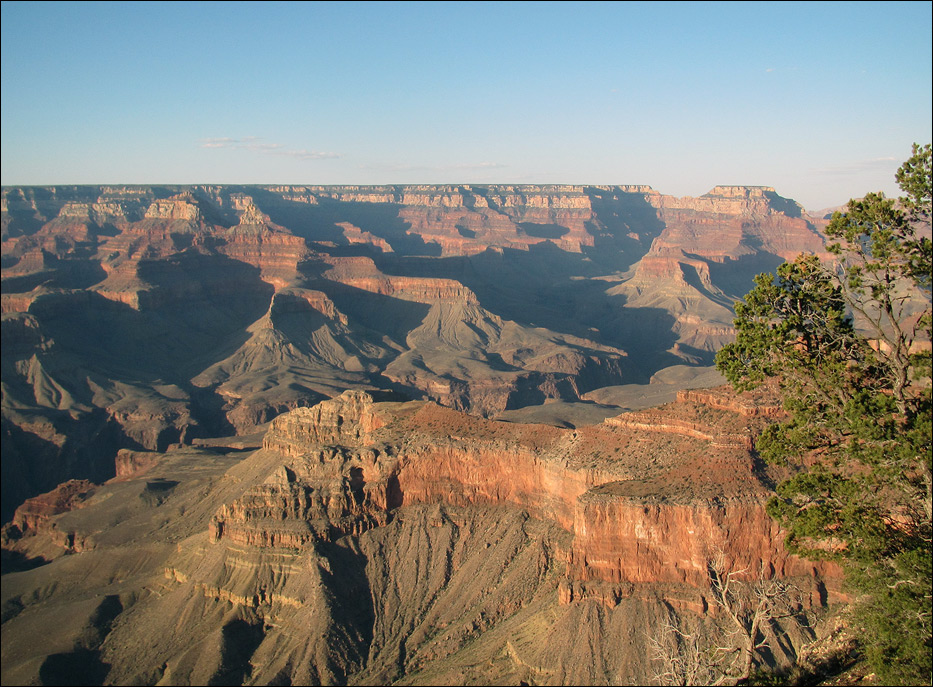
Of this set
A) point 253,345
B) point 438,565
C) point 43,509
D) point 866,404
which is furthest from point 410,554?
point 253,345

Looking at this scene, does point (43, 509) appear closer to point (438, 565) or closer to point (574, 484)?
point (438, 565)

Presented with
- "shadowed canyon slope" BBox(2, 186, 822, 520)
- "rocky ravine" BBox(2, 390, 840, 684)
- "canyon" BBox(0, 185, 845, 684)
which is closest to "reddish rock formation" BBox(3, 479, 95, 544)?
"canyon" BBox(0, 185, 845, 684)

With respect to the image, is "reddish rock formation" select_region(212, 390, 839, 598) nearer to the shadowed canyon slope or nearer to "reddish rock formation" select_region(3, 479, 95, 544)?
"reddish rock formation" select_region(3, 479, 95, 544)

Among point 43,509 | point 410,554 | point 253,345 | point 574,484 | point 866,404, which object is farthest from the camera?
point 253,345

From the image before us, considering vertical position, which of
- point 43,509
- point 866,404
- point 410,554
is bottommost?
point 43,509

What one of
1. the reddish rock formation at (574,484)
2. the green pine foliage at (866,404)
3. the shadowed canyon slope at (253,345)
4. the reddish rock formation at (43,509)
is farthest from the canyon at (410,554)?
the shadowed canyon slope at (253,345)

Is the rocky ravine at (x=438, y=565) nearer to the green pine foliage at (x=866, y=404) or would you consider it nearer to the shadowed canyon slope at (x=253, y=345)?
the green pine foliage at (x=866, y=404)
